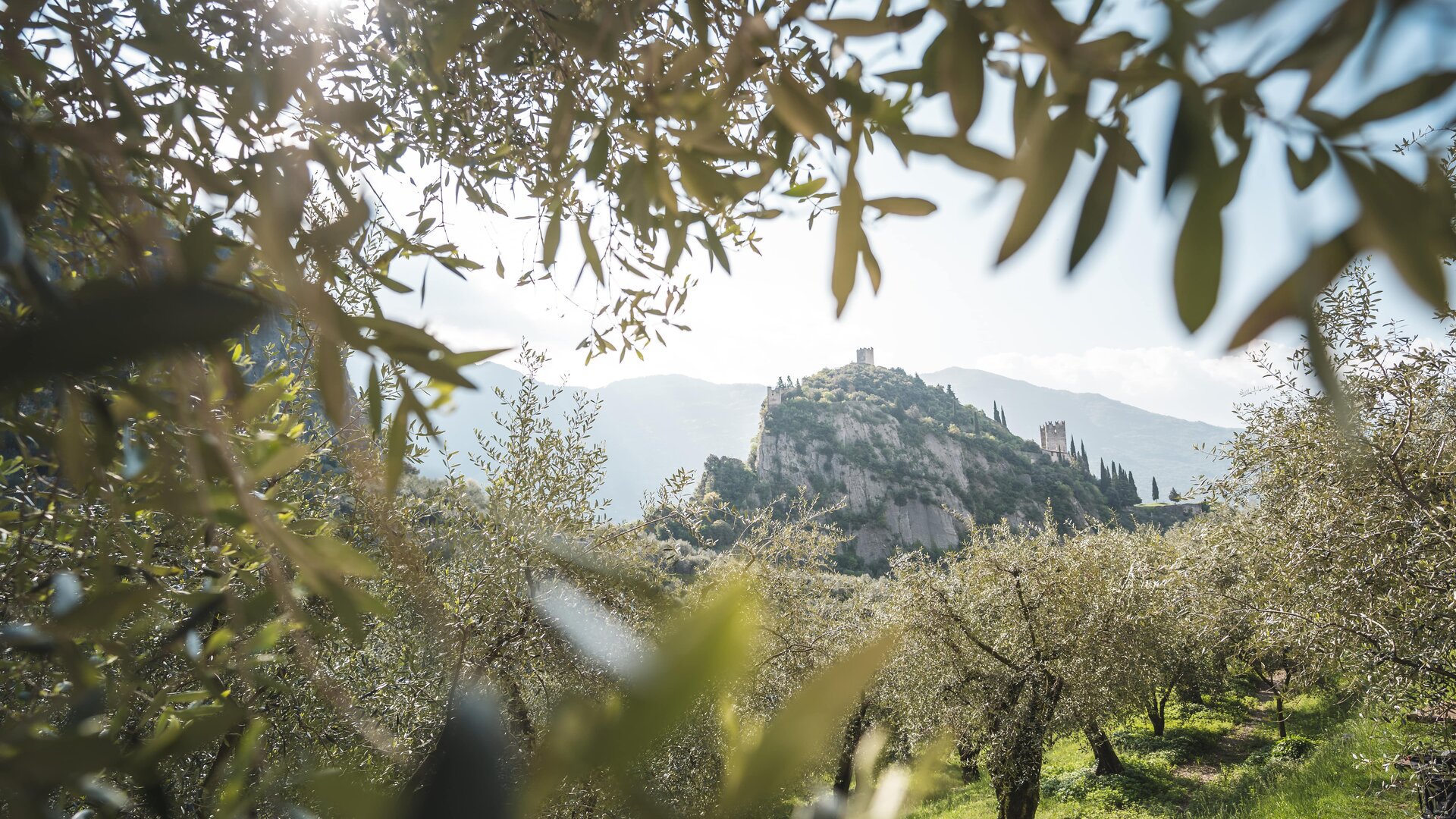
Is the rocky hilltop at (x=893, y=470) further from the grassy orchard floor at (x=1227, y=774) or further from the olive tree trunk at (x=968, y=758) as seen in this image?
the olive tree trunk at (x=968, y=758)

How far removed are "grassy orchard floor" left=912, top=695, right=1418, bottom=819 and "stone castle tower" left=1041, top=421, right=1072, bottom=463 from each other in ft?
286

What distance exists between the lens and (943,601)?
Answer: 12.3 meters

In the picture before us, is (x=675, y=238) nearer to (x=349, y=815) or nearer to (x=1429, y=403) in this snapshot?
(x=349, y=815)

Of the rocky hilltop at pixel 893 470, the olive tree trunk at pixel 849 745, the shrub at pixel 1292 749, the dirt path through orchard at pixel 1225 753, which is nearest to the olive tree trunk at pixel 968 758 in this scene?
the olive tree trunk at pixel 849 745

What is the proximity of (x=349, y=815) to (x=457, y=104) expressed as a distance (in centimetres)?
286

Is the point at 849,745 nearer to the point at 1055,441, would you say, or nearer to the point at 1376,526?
the point at 1376,526

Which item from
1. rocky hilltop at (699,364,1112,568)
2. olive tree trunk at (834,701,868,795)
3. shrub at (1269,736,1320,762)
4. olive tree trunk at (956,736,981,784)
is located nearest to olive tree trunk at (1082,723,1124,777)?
olive tree trunk at (956,736,981,784)

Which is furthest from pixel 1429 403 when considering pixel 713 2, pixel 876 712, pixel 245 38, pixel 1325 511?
pixel 876 712

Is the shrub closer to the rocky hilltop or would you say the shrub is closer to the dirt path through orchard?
the dirt path through orchard

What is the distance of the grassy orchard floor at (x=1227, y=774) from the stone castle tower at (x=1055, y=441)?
286ft

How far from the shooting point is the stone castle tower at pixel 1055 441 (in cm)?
10289

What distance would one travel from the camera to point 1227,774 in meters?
14.5

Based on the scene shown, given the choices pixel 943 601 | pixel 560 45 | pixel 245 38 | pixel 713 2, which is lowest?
pixel 943 601

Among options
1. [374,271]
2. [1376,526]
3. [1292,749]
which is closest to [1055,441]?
[1292,749]
